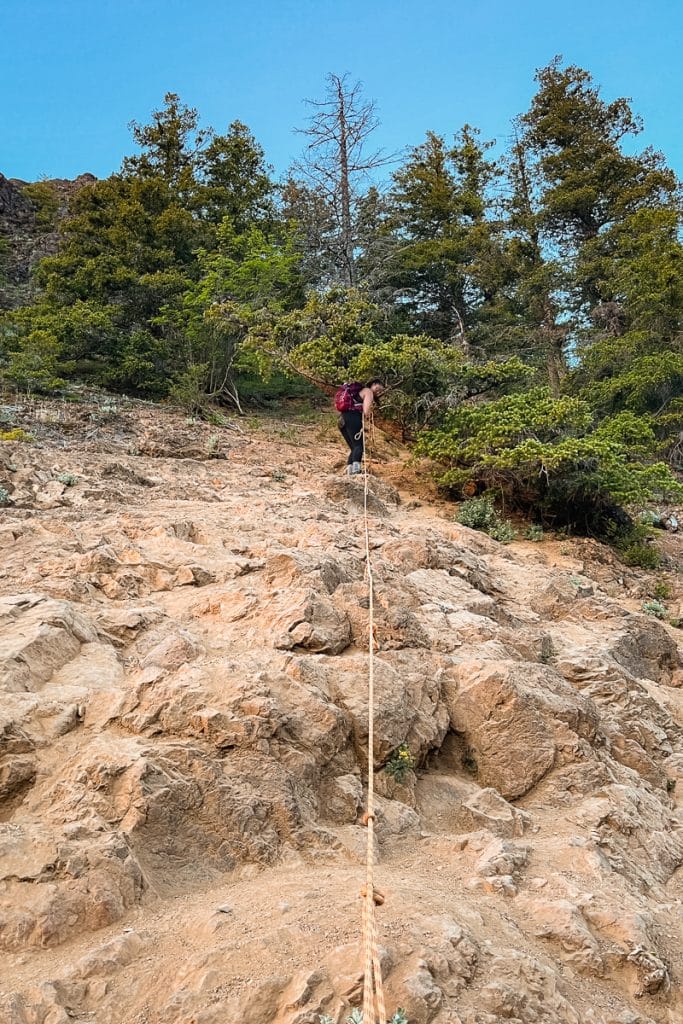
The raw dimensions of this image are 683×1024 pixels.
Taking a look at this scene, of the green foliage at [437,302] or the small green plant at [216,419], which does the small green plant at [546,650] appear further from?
the small green plant at [216,419]

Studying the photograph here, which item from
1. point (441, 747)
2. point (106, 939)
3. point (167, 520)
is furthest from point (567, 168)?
point (106, 939)

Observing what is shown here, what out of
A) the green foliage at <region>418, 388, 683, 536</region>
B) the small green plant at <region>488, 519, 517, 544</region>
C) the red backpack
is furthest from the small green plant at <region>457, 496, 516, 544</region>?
the red backpack

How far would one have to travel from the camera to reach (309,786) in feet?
10.9

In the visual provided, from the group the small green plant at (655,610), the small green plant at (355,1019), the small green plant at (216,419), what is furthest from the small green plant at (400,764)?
the small green plant at (216,419)

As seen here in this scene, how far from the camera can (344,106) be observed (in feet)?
57.5

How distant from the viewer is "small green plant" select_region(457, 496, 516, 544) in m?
9.70

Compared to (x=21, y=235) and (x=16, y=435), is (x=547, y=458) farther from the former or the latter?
(x=21, y=235)

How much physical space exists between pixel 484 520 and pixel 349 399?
2.77 meters

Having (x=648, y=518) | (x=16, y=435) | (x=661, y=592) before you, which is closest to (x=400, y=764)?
(x=661, y=592)

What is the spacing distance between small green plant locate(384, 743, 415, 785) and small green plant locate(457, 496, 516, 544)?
20.5 feet

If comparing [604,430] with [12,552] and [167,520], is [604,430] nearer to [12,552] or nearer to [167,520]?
[167,520]

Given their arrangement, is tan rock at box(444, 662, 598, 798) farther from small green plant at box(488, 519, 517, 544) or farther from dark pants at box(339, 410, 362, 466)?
dark pants at box(339, 410, 362, 466)

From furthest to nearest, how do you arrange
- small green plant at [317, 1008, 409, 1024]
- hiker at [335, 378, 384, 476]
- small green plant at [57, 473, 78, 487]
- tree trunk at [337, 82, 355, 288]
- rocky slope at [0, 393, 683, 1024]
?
tree trunk at [337, 82, 355, 288] → hiker at [335, 378, 384, 476] → small green plant at [57, 473, 78, 487] → rocky slope at [0, 393, 683, 1024] → small green plant at [317, 1008, 409, 1024]

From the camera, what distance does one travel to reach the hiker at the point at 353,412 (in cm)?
1066
